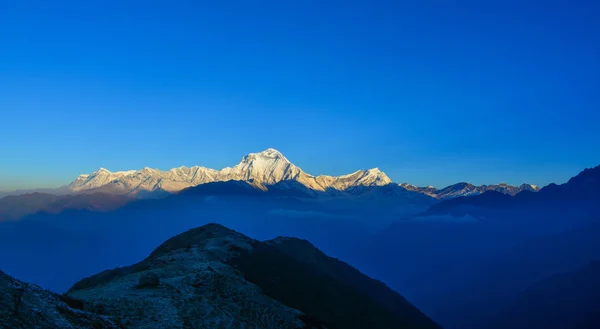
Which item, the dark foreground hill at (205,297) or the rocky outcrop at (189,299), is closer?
the dark foreground hill at (205,297)

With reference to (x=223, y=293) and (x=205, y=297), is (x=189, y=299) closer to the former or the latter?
(x=205, y=297)

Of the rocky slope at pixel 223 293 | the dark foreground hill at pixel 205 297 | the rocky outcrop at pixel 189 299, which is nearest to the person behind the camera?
the dark foreground hill at pixel 205 297

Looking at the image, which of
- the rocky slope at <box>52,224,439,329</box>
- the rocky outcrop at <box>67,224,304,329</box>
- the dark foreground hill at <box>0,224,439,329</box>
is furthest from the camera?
the rocky slope at <box>52,224,439,329</box>

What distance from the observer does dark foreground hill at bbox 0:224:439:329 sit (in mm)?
30938

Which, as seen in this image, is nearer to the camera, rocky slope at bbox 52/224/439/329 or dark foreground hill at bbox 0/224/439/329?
dark foreground hill at bbox 0/224/439/329

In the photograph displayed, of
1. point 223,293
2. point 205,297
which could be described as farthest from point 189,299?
point 223,293

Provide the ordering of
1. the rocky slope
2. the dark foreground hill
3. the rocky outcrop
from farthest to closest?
the rocky slope → the rocky outcrop → the dark foreground hill

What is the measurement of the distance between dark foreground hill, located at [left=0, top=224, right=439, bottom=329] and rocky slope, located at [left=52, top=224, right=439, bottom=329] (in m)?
0.14

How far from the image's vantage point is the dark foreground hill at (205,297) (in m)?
30.9

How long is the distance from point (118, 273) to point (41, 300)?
6220 cm

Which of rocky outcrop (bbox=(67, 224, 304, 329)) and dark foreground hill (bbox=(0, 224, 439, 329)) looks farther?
rocky outcrop (bbox=(67, 224, 304, 329))

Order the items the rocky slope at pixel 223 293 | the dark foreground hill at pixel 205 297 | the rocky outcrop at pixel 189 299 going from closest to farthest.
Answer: the dark foreground hill at pixel 205 297 < the rocky outcrop at pixel 189 299 < the rocky slope at pixel 223 293

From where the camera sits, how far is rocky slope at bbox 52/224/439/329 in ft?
140

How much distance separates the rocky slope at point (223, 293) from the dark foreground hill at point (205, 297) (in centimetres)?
14
